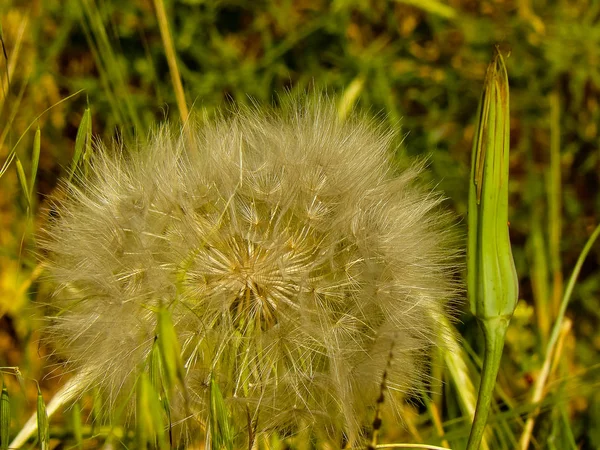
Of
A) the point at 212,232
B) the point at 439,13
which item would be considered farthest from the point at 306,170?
the point at 439,13

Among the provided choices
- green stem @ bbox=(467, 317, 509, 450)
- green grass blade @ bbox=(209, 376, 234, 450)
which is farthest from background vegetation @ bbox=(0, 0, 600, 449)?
green grass blade @ bbox=(209, 376, 234, 450)

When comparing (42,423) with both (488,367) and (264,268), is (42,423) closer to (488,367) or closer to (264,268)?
(264,268)

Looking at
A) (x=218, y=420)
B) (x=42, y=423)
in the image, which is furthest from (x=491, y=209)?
(x=42, y=423)

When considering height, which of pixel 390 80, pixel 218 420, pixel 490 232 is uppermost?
pixel 390 80

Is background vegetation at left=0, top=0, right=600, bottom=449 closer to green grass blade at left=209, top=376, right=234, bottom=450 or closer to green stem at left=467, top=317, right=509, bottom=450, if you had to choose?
green stem at left=467, top=317, right=509, bottom=450

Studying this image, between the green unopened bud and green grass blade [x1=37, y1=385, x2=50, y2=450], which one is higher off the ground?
the green unopened bud

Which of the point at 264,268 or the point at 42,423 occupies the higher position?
the point at 264,268
